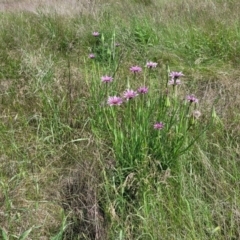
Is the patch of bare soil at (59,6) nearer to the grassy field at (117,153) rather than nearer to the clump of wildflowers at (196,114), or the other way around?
the grassy field at (117,153)

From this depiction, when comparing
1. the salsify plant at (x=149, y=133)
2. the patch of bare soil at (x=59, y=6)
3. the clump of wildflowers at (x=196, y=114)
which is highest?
the clump of wildflowers at (x=196, y=114)

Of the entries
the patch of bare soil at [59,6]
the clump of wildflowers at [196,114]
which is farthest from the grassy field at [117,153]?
the patch of bare soil at [59,6]

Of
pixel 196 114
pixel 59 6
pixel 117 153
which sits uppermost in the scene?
pixel 196 114

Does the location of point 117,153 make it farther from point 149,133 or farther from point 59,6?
point 59,6

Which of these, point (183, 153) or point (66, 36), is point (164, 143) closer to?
point (183, 153)

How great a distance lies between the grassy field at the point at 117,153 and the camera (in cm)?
144

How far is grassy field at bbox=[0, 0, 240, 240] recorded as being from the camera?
1.44 metres

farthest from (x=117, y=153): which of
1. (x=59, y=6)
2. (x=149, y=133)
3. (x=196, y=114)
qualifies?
(x=59, y=6)

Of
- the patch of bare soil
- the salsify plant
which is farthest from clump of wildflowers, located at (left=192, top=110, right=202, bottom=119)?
the patch of bare soil

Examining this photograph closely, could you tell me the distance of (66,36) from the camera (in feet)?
11.2

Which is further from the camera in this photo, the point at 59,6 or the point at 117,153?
the point at 59,6

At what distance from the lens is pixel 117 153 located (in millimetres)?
1593

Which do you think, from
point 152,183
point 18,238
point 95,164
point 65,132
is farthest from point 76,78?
point 18,238

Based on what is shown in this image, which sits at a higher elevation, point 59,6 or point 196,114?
point 196,114
